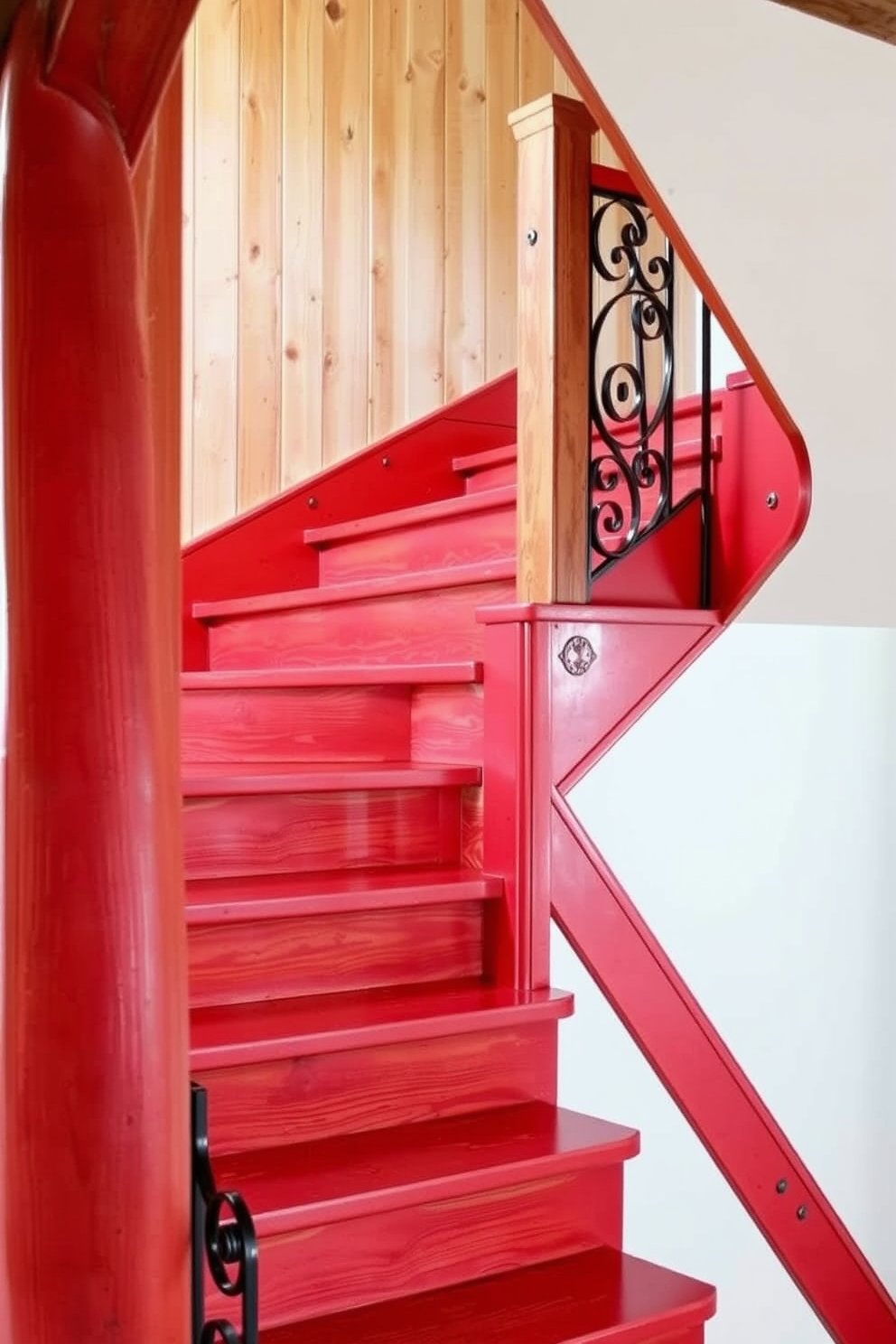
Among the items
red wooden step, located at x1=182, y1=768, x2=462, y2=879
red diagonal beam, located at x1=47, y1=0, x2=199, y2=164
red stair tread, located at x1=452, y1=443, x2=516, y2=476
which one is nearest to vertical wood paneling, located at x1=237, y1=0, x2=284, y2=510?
red stair tread, located at x1=452, y1=443, x2=516, y2=476

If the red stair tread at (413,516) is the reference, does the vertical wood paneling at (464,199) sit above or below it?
above

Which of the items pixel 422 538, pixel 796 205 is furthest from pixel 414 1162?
pixel 796 205

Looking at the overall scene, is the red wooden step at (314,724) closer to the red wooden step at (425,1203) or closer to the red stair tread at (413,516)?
the red stair tread at (413,516)

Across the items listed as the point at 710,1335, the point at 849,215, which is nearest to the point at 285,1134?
the point at 710,1335

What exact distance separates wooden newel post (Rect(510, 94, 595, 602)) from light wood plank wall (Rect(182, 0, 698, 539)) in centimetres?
124

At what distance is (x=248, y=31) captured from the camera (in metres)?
3.59

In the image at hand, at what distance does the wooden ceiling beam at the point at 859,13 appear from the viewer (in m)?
2.09

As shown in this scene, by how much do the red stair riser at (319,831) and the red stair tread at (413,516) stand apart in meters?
0.69

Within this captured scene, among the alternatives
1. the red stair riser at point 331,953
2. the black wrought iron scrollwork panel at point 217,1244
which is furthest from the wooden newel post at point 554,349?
the black wrought iron scrollwork panel at point 217,1244

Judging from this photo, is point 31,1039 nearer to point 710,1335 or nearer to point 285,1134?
point 285,1134

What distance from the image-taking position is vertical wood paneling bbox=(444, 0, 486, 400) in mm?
3879

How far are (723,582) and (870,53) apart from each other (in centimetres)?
123

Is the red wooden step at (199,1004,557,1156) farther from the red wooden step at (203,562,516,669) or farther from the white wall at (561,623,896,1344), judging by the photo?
the red wooden step at (203,562,516,669)

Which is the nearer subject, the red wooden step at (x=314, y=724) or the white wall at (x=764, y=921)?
the white wall at (x=764, y=921)
